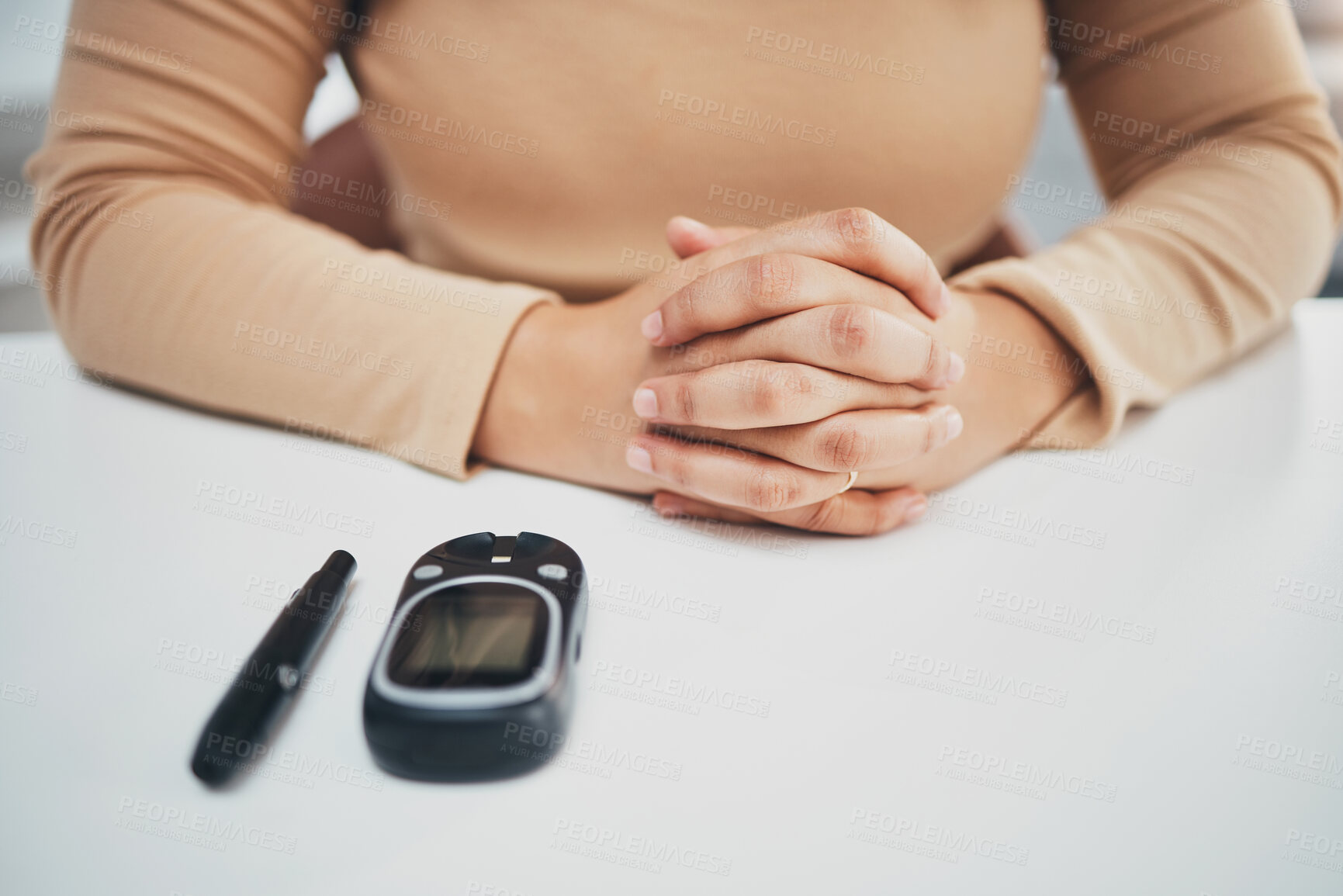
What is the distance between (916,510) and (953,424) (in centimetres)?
6

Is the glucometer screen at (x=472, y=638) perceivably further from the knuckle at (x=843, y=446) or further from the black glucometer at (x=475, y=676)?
the knuckle at (x=843, y=446)

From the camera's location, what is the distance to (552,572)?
1.22 feet

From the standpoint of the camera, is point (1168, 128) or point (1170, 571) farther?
point (1168, 128)

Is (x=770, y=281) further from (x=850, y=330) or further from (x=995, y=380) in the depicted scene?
(x=995, y=380)

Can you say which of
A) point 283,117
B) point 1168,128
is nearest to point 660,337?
point 283,117

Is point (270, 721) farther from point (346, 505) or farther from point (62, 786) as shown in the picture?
point (346, 505)

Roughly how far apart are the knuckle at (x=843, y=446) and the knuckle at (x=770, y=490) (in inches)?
0.9

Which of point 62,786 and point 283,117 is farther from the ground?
point 283,117

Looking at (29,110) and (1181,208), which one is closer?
(1181,208)

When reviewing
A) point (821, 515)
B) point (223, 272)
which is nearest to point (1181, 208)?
point (821, 515)

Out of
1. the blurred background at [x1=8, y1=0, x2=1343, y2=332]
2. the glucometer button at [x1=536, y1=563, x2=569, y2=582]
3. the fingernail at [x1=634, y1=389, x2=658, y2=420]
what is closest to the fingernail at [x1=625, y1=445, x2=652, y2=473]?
the fingernail at [x1=634, y1=389, x2=658, y2=420]

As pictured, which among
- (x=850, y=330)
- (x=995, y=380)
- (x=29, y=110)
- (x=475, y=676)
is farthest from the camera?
(x=29, y=110)

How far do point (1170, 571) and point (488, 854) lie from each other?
39cm

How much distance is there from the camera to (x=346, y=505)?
0.48 meters
